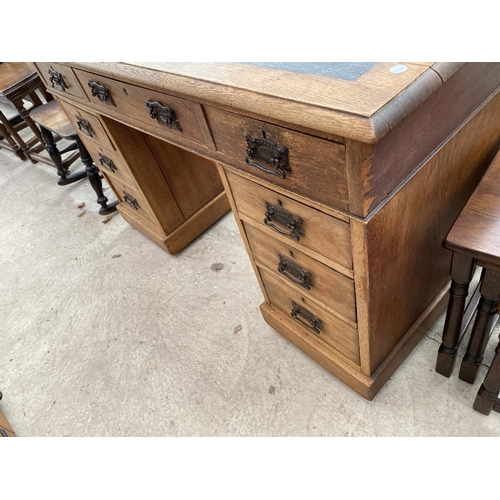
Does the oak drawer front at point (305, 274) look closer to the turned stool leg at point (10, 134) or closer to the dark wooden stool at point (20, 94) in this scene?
the dark wooden stool at point (20, 94)

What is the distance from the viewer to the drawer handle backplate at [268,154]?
29.4 inches

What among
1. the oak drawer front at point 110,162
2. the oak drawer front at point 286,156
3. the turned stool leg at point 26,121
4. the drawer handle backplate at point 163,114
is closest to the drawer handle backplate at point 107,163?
the oak drawer front at point 110,162

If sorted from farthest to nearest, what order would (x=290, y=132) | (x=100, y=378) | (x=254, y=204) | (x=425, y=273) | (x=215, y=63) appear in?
(x=100, y=378) → (x=425, y=273) → (x=254, y=204) → (x=215, y=63) → (x=290, y=132)

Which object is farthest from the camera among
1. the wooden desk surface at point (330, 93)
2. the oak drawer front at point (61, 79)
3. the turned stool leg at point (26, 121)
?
the turned stool leg at point (26, 121)

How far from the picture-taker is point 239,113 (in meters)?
0.77

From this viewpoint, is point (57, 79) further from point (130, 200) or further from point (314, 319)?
point (314, 319)

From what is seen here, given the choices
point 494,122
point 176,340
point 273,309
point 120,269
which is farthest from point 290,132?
point 120,269

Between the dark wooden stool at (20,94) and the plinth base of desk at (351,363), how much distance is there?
2052 mm

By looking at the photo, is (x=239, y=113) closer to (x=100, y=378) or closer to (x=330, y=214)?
(x=330, y=214)

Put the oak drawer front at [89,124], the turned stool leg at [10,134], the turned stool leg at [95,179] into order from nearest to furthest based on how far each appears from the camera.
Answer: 1. the oak drawer front at [89,124]
2. the turned stool leg at [95,179]
3. the turned stool leg at [10,134]

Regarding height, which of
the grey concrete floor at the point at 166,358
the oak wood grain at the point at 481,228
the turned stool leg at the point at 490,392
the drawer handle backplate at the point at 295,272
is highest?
the oak wood grain at the point at 481,228

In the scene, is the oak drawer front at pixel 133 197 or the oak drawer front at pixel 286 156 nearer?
the oak drawer front at pixel 286 156

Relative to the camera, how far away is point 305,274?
40.8 inches

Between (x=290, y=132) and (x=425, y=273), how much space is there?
0.69 meters
